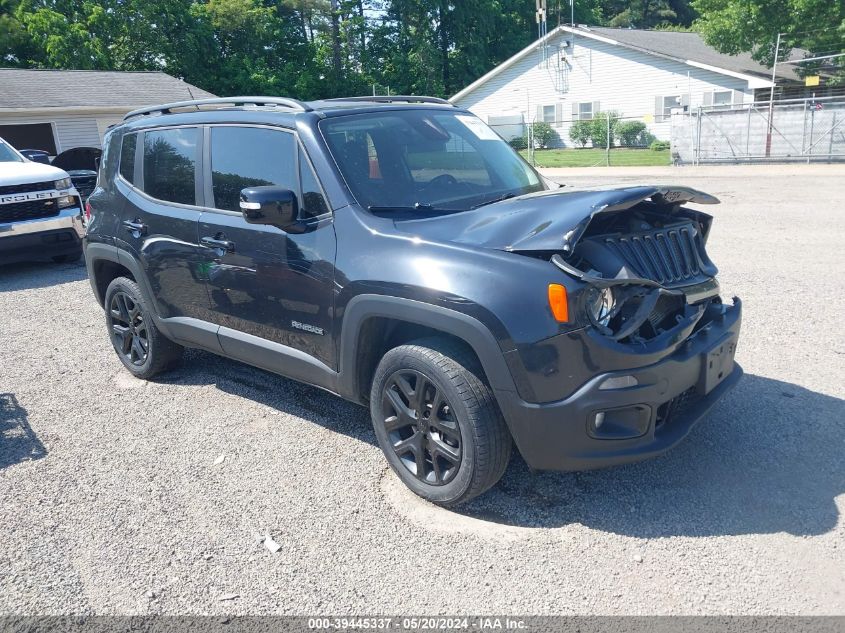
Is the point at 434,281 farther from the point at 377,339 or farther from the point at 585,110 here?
the point at 585,110

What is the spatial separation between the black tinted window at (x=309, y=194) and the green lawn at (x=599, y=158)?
2414 centimetres

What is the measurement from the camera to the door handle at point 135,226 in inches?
198

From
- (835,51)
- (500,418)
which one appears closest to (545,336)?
(500,418)

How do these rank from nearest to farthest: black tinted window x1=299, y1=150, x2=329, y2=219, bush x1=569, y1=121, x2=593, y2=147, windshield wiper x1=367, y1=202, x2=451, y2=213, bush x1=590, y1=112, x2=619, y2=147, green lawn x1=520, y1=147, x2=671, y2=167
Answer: windshield wiper x1=367, y1=202, x2=451, y2=213, black tinted window x1=299, y1=150, x2=329, y2=219, green lawn x1=520, y1=147, x2=671, y2=167, bush x1=590, y1=112, x2=619, y2=147, bush x1=569, y1=121, x2=593, y2=147

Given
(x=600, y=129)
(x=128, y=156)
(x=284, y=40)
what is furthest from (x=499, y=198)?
(x=284, y=40)

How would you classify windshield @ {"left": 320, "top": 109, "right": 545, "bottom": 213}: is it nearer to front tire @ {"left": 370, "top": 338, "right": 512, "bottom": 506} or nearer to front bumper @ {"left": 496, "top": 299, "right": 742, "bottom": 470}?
front tire @ {"left": 370, "top": 338, "right": 512, "bottom": 506}

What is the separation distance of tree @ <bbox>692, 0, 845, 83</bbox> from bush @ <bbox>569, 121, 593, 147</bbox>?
6672 mm

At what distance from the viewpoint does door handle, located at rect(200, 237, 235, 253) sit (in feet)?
14.1

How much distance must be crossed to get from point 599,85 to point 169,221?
3491 cm

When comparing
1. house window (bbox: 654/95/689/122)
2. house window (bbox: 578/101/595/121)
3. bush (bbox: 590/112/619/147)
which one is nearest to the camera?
house window (bbox: 654/95/689/122)

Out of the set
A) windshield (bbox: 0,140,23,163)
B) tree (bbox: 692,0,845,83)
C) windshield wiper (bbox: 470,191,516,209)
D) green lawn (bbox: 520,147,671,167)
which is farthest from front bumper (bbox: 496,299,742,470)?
tree (bbox: 692,0,845,83)

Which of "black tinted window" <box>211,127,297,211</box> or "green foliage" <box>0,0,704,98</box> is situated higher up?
"green foliage" <box>0,0,704,98</box>

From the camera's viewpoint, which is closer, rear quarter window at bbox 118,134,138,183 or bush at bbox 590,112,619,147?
rear quarter window at bbox 118,134,138,183

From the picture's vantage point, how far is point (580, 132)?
35.8 meters
